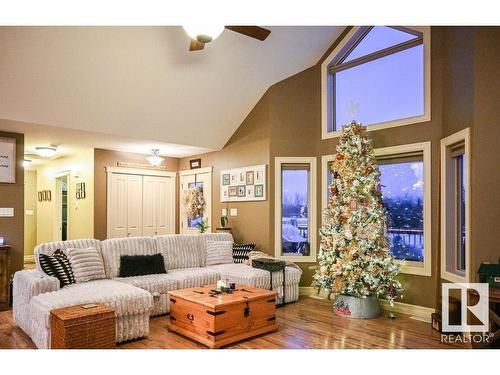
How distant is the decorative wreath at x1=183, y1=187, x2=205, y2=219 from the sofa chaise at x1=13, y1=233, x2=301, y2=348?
1.41 m

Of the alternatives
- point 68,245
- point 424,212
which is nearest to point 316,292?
point 424,212

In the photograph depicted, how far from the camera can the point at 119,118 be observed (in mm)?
5488

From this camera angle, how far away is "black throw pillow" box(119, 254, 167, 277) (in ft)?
15.2

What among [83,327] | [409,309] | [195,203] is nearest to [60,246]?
[83,327]

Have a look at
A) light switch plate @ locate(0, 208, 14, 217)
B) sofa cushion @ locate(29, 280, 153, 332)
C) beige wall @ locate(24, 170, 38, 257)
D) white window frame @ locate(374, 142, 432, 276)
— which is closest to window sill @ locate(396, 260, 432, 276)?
white window frame @ locate(374, 142, 432, 276)

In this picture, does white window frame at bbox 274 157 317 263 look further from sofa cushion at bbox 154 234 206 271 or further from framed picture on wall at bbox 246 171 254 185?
sofa cushion at bbox 154 234 206 271

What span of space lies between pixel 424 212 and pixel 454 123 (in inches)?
46.1

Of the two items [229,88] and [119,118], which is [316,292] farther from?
[119,118]

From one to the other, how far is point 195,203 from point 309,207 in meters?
2.41

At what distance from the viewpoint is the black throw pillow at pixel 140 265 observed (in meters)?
4.64

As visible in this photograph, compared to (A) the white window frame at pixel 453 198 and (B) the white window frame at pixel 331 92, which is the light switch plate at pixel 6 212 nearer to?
(B) the white window frame at pixel 331 92

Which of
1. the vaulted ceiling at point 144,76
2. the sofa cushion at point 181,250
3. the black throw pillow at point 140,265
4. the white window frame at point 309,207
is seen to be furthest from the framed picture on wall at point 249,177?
the black throw pillow at point 140,265

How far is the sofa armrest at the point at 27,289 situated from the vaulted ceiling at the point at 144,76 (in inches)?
81.5
